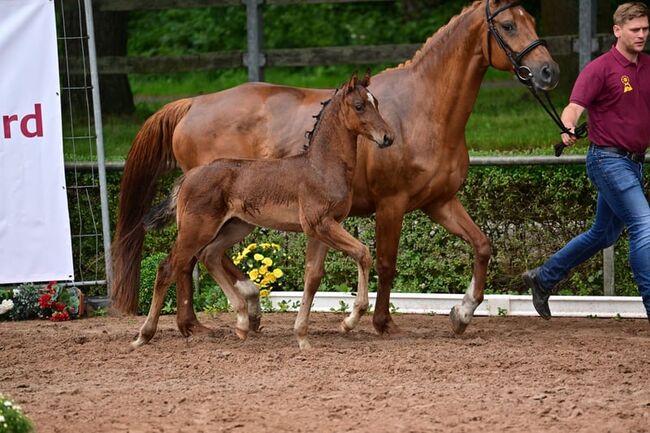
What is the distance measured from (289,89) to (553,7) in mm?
6651

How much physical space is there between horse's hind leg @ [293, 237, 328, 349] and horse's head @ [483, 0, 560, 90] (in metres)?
1.73

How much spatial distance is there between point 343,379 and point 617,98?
2.55 meters

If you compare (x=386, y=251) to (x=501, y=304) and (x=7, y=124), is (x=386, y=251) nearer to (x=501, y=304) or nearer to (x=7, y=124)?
(x=501, y=304)

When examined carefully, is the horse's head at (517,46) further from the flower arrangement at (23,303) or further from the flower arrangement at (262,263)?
the flower arrangement at (23,303)

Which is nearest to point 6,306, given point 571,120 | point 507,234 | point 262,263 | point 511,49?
point 262,263

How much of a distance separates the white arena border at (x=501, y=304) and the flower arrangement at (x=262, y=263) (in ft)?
0.46

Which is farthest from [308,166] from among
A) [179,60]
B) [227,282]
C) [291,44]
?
[291,44]

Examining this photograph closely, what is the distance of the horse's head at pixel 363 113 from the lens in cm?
721

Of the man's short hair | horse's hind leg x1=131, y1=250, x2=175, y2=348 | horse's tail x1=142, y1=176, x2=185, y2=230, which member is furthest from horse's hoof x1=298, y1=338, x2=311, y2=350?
the man's short hair

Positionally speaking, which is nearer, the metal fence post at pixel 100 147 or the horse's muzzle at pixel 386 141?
the horse's muzzle at pixel 386 141

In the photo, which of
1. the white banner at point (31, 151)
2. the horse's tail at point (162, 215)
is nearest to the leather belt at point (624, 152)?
the horse's tail at point (162, 215)

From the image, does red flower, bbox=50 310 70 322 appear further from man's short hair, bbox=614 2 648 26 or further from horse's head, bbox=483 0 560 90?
man's short hair, bbox=614 2 648 26

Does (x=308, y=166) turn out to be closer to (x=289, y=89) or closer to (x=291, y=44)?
(x=289, y=89)

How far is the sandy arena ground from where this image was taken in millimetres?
5574
